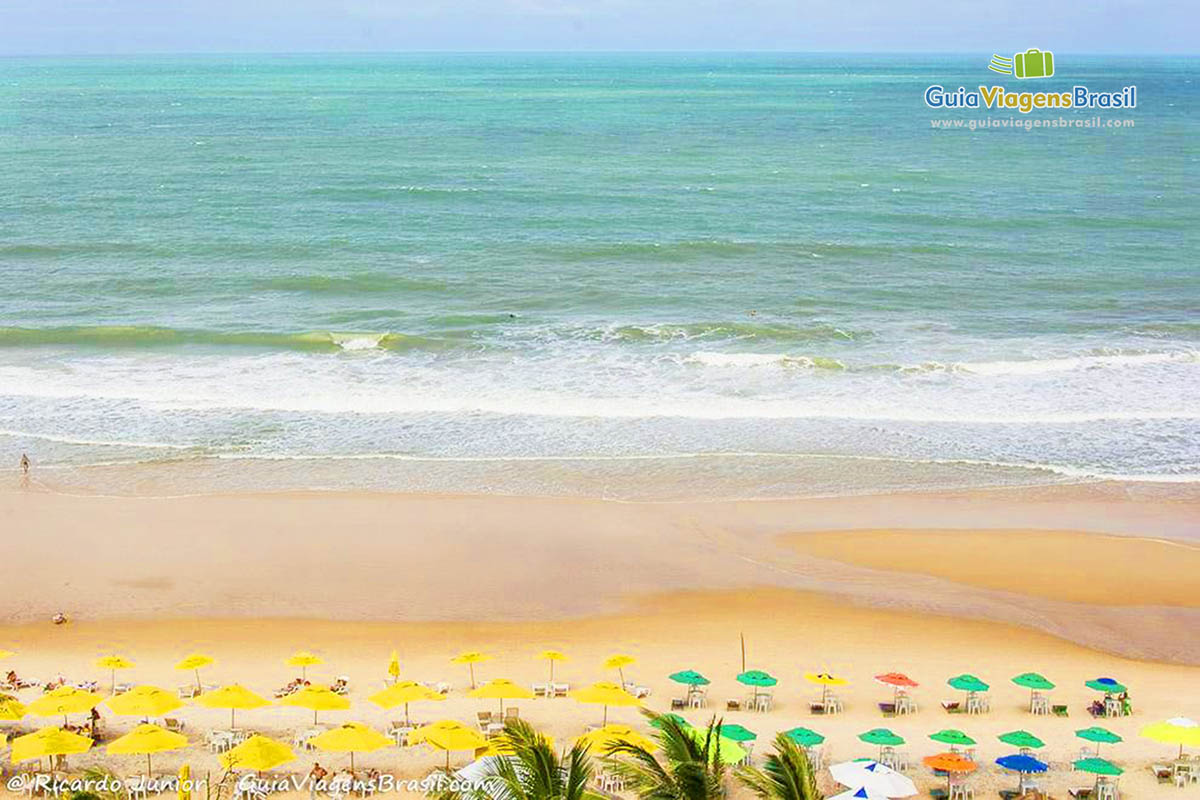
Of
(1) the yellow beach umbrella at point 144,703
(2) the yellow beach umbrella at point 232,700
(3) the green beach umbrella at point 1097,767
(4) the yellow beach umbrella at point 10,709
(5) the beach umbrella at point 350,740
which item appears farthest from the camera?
(2) the yellow beach umbrella at point 232,700

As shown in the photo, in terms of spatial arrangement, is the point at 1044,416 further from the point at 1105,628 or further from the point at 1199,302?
the point at 1199,302

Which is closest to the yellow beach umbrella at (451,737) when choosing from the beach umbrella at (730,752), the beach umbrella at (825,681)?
the beach umbrella at (730,752)

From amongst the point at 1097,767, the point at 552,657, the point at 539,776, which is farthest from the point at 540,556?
the point at 539,776

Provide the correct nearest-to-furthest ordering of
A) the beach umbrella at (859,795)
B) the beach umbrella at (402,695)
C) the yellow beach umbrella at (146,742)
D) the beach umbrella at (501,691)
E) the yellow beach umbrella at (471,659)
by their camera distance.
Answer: the beach umbrella at (859,795) → the yellow beach umbrella at (146,742) → the beach umbrella at (402,695) → the beach umbrella at (501,691) → the yellow beach umbrella at (471,659)

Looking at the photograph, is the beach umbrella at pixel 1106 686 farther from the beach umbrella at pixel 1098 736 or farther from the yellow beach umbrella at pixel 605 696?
the yellow beach umbrella at pixel 605 696

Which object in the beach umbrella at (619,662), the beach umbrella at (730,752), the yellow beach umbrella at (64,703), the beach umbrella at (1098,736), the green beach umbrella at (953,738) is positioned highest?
the yellow beach umbrella at (64,703)

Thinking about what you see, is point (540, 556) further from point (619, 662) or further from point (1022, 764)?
point (1022, 764)

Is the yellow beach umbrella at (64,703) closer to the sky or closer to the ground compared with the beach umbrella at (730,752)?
closer to the sky
